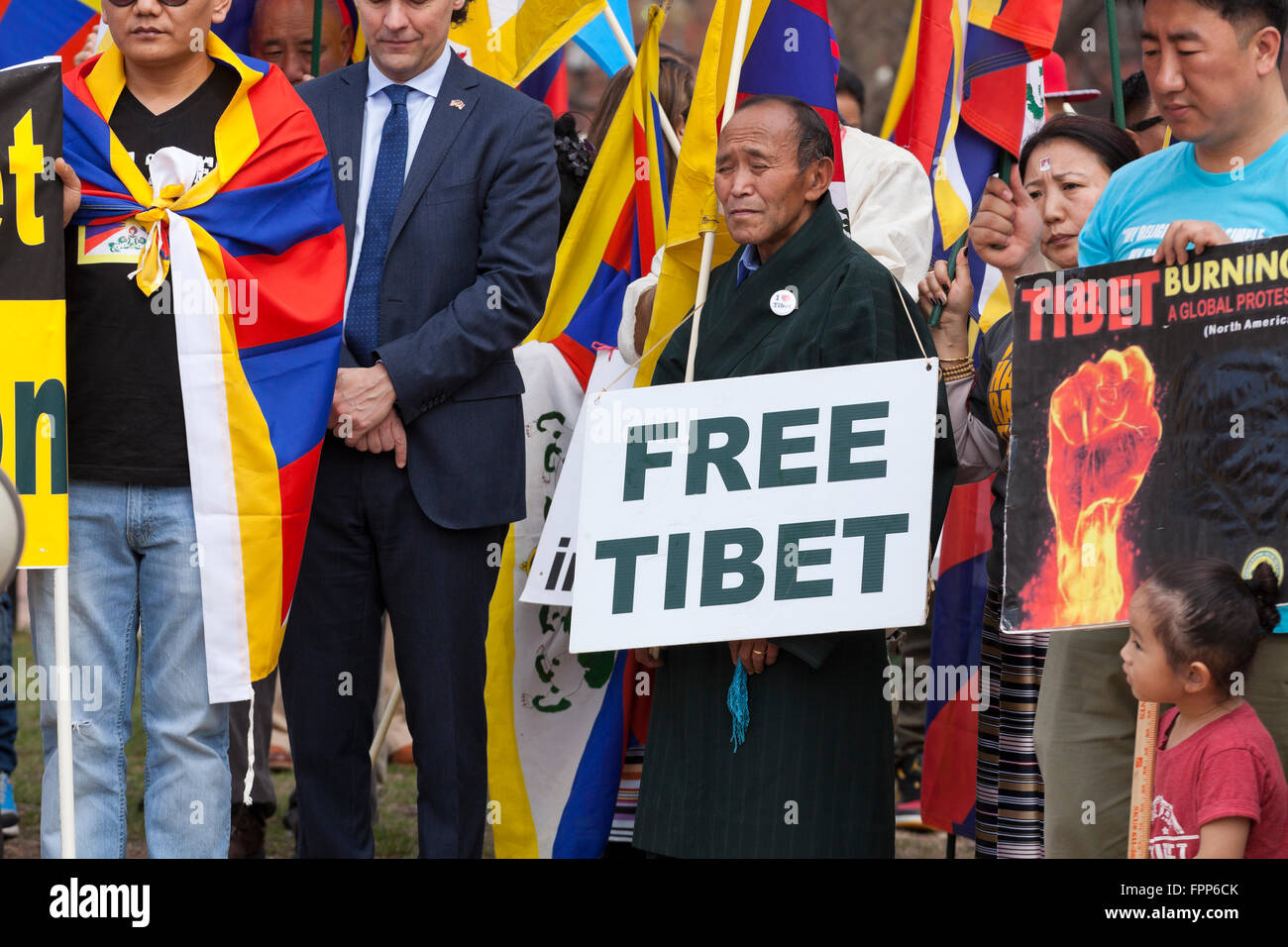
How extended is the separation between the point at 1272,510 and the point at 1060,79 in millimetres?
2450

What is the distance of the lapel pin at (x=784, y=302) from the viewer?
4148mm

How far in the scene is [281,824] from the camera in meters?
6.43

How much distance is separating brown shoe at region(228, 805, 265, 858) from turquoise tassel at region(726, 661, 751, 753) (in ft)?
7.44

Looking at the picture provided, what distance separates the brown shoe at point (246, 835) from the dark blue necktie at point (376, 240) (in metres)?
1.94

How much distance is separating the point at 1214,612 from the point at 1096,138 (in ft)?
5.39

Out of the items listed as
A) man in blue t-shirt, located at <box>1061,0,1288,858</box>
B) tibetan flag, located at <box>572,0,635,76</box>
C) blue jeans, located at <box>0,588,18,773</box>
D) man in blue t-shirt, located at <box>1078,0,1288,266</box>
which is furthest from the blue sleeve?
blue jeans, located at <box>0,588,18,773</box>

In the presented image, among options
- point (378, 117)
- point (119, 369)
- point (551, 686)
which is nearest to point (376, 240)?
point (378, 117)

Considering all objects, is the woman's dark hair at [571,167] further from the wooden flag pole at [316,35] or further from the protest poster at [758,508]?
the protest poster at [758,508]

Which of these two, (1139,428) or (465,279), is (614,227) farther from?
(1139,428)

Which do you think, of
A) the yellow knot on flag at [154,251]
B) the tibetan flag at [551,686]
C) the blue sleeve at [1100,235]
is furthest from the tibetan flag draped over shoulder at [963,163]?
the yellow knot on flag at [154,251]

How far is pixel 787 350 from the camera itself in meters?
4.11

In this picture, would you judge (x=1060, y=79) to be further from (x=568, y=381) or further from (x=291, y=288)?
(x=291, y=288)

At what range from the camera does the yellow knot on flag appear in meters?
4.02
